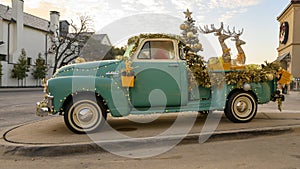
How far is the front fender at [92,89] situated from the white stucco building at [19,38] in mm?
31805

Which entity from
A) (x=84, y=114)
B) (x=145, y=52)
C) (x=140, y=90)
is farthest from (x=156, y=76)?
(x=84, y=114)

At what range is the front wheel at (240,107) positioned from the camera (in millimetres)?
7293

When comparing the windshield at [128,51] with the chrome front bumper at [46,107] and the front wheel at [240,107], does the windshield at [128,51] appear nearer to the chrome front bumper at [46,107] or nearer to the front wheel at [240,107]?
the chrome front bumper at [46,107]

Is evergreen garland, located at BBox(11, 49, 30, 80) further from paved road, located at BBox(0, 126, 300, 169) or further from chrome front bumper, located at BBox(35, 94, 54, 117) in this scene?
paved road, located at BBox(0, 126, 300, 169)

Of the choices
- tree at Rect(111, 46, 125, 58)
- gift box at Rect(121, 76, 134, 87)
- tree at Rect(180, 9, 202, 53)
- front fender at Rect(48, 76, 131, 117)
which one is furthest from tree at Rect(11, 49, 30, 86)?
gift box at Rect(121, 76, 134, 87)

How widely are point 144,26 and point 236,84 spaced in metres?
2.73

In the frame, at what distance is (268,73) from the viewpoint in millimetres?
7434

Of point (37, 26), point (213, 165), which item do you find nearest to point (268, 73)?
point (213, 165)

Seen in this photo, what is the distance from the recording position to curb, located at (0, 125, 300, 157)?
508 centimetres

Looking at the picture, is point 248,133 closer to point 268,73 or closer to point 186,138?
point 186,138

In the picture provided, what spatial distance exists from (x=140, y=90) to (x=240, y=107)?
2.65 metres

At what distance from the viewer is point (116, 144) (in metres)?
5.44

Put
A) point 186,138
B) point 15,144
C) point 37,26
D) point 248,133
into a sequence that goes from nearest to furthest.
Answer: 1. point 15,144
2. point 186,138
3. point 248,133
4. point 37,26

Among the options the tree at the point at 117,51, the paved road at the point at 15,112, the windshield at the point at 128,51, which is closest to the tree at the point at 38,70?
the paved road at the point at 15,112
